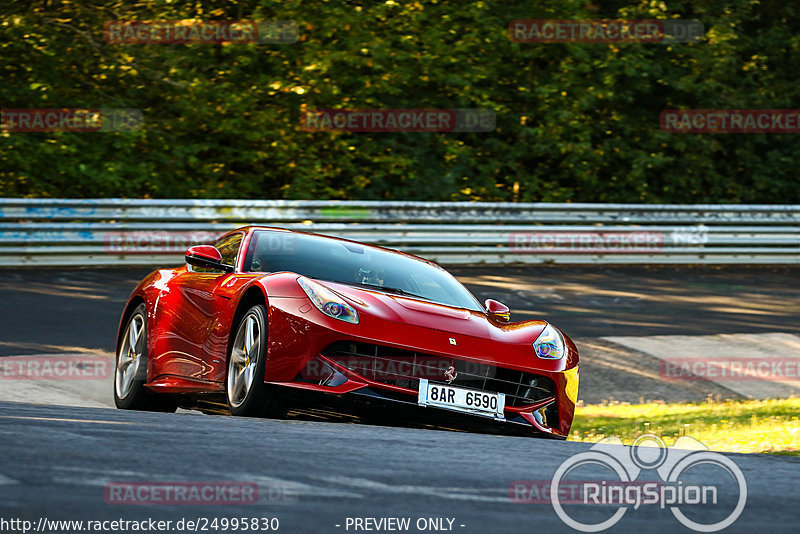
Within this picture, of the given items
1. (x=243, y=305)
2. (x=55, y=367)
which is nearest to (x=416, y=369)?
(x=243, y=305)

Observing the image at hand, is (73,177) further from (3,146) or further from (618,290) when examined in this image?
(618,290)

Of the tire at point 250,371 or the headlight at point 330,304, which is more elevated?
the headlight at point 330,304

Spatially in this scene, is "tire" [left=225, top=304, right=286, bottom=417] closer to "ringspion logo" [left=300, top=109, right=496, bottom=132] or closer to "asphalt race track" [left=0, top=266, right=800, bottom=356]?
"asphalt race track" [left=0, top=266, right=800, bottom=356]

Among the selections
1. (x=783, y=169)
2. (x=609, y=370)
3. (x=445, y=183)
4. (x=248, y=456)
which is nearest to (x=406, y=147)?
(x=445, y=183)

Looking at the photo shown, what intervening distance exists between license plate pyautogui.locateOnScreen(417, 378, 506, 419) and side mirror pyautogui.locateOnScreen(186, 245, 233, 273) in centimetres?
170

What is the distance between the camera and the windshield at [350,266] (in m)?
7.52

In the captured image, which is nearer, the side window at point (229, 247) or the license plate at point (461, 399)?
the license plate at point (461, 399)

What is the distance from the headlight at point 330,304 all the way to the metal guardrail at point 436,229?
10.6 meters

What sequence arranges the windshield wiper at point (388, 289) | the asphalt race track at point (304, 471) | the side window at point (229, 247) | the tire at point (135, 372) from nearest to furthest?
the asphalt race track at point (304, 471) → the windshield wiper at point (388, 289) → the side window at point (229, 247) → the tire at point (135, 372)

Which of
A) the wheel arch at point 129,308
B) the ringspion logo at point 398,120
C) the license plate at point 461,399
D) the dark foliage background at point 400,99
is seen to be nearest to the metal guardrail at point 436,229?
the dark foliage background at point 400,99

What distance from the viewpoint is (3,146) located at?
1853cm

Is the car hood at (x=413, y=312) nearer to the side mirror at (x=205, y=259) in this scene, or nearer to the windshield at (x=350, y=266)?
the windshield at (x=350, y=266)

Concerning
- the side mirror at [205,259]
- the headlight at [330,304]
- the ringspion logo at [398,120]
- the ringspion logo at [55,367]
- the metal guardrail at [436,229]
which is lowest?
the metal guardrail at [436,229]

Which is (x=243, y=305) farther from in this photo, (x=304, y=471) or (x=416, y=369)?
(x=304, y=471)
